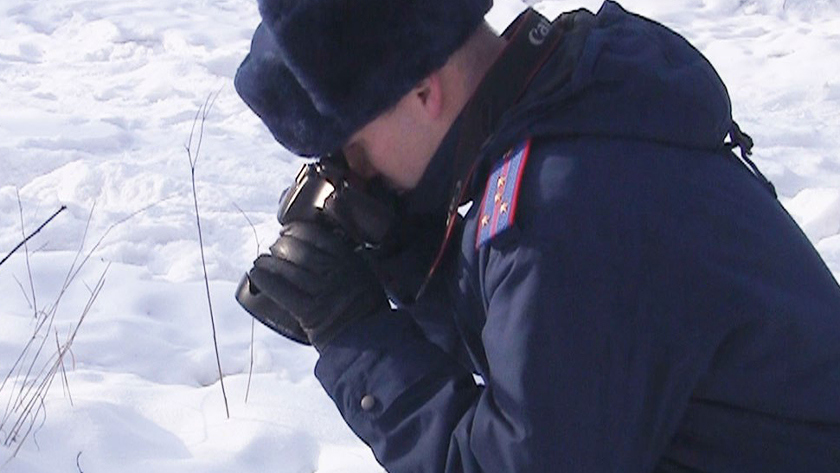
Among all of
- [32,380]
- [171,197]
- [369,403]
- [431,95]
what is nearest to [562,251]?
[431,95]

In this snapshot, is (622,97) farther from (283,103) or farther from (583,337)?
(283,103)

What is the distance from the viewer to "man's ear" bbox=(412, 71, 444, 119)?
160 cm

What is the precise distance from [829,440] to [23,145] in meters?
3.63

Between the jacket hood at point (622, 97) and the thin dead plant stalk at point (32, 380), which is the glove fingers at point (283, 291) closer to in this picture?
the jacket hood at point (622, 97)

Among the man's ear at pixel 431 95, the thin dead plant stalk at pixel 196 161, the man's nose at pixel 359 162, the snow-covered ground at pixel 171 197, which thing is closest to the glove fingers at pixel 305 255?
the man's nose at pixel 359 162

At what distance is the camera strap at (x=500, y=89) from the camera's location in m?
1.58

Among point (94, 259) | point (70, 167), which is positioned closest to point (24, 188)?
point (70, 167)

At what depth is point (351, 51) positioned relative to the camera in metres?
1.54

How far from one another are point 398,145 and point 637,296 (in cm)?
43

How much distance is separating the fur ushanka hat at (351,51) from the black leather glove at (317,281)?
207 mm

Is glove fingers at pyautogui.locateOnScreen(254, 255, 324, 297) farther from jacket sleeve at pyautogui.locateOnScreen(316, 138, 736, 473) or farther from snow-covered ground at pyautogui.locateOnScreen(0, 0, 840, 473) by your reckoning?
snow-covered ground at pyautogui.locateOnScreen(0, 0, 840, 473)

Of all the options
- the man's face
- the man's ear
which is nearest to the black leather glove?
the man's face

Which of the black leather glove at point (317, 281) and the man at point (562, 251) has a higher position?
the man at point (562, 251)

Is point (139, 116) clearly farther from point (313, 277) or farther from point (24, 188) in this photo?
point (313, 277)
